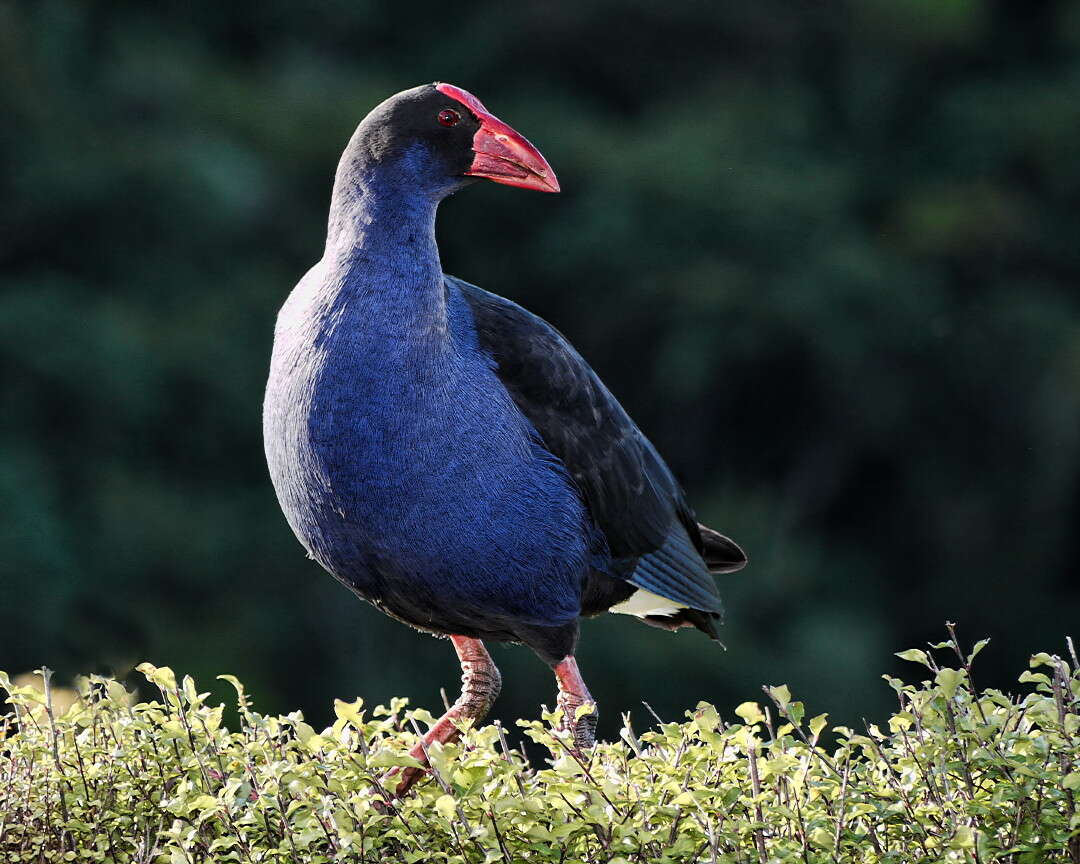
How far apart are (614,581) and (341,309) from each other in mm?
845

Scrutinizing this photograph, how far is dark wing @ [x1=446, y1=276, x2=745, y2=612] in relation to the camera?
285 centimetres

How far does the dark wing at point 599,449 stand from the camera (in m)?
2.85

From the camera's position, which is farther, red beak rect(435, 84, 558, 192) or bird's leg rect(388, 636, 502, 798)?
bird's leg rect(388, 636, 502, 798)

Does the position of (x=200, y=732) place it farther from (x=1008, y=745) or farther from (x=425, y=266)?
(x=1008, y=745)

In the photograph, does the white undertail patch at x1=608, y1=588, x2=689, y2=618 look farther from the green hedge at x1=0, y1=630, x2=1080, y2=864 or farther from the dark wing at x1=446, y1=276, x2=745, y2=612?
the green hedge at x1=0, y1=630, x2=1080, y2=864

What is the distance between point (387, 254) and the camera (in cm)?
262

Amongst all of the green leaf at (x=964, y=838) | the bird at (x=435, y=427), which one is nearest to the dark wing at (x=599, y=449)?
the bird at (x=435, y=427)

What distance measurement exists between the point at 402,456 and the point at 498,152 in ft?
2.05

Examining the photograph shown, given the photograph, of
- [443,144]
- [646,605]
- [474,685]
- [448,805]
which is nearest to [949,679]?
[448,805]

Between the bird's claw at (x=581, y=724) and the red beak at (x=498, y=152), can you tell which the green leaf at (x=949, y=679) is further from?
the red beak at (x=498, y=152)

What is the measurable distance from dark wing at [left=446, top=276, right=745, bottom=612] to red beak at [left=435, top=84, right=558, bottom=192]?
0.22 m

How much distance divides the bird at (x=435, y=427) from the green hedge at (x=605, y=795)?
0.59 feet

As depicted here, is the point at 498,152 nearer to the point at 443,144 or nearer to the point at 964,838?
the point at 443,144

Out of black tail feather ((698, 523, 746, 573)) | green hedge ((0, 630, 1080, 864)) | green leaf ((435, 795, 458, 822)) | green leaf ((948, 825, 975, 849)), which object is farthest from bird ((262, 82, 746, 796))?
green leaf ((948, 825, 975, 849))
